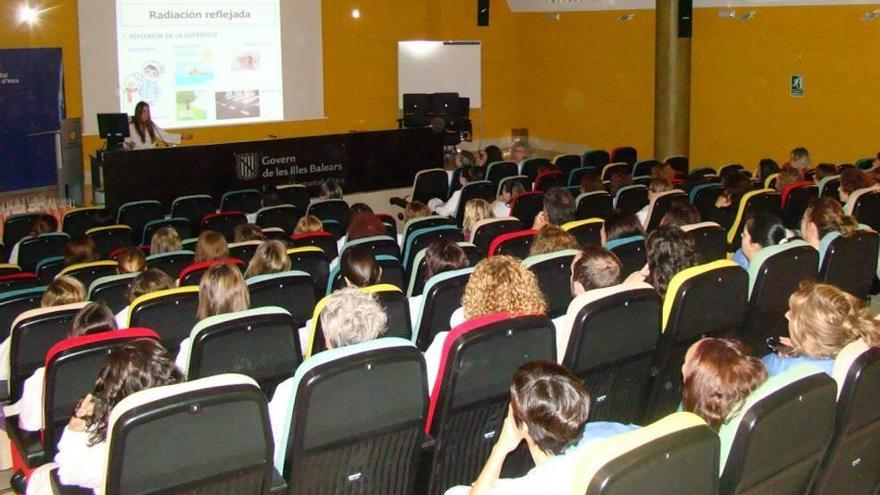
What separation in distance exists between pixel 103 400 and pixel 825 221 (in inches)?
164

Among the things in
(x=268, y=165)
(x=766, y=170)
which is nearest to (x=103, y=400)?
(x=766, y=170)

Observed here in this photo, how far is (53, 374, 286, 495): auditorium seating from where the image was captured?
8.58ft

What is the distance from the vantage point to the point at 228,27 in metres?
14.6

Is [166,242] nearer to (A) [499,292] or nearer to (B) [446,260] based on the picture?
(B) [446,260]

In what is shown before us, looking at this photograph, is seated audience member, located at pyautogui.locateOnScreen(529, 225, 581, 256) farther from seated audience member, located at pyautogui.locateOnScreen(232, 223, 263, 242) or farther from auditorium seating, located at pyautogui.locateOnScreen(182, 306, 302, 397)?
seated audience member, located at pyautogui.locateOnScreen(232, 223, 263, 242)

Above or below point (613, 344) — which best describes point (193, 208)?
above

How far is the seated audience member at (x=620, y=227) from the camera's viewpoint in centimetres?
602

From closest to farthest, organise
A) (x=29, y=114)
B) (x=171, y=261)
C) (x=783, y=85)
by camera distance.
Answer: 1. (x=171, y=261)
2. (x=29, y=114)
3. (x=783, y=85)

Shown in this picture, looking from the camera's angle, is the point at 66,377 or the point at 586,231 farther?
the point at 586,231

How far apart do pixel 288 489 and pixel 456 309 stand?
63.8 inches

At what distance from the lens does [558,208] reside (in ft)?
23.3

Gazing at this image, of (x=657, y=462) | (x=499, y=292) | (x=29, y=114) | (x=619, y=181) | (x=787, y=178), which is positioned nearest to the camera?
(x=657, y=462)

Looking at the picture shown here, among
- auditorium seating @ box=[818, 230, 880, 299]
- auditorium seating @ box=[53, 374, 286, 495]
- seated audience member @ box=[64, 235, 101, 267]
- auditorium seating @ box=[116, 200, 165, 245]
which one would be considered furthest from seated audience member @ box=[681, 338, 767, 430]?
auditorium seating @ box=[116, 200, 165, 245]

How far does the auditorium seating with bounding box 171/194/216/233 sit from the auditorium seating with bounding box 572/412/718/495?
757 centimetres
